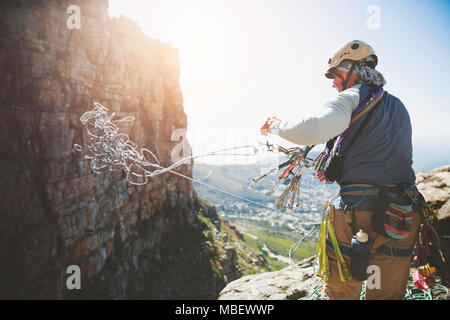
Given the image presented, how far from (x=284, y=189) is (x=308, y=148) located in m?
0.82

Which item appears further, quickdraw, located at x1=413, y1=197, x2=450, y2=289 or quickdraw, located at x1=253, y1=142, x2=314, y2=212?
quickdraw, located at x1=253, y1=142, x2=314, y2=212

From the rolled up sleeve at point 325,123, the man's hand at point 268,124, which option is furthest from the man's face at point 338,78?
the man's hand at point 268,124

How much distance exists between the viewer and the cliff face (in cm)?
1313

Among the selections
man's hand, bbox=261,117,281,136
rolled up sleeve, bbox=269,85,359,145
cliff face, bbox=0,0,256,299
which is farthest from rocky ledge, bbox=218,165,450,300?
cliff face, bbox=0,0,256,299

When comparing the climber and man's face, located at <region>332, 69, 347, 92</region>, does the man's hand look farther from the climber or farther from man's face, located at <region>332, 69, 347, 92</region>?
man's face, located at <region>332, 69, 347, 92</region>

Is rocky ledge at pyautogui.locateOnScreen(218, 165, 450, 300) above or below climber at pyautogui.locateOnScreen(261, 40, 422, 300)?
below

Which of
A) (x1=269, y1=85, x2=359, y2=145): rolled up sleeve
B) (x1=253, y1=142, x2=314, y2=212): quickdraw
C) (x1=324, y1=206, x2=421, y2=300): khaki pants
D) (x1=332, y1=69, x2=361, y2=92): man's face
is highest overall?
Result: (x1=332, y1=69, x2=361, y2=92): man's face

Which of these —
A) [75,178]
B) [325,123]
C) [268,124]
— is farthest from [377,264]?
[75,178]

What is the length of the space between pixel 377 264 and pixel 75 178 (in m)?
19.6

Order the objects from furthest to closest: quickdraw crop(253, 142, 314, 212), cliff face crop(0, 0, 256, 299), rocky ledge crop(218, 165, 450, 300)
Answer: cliff face crop(0, 0, 256, 299) → rocky ledge crop(218, 165, 450, 300) → quickdraw crop(253, 142, 314, 212)

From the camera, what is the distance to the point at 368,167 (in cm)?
209

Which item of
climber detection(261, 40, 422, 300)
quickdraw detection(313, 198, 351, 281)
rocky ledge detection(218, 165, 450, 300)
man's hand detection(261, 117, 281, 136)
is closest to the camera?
climber detection(261, 40, 422, 300)

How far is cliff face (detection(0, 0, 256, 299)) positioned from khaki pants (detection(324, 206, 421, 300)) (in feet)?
59.3
